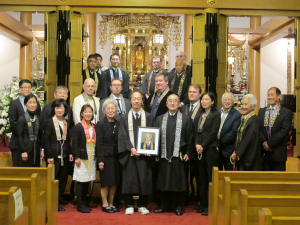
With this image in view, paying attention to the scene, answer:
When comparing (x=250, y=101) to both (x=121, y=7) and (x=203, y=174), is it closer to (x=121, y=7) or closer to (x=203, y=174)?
(x=203, y=174)

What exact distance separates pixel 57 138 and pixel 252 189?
2.55m

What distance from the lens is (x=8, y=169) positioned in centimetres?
345

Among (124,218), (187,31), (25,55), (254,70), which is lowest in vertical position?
(124,218)

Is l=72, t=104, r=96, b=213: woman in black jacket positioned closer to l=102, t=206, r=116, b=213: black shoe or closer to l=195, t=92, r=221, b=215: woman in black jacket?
l=102, t=206, r=116, b=213: black shoe

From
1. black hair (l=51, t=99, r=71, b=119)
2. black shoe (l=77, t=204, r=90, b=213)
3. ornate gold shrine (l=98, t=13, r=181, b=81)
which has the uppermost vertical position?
ornate gold shrine (l=98, t=13, r=181, b=81)

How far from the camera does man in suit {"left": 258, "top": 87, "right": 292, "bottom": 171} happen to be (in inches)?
191

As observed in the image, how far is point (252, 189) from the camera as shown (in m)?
2.93

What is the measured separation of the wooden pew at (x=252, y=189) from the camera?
2926 millimetres

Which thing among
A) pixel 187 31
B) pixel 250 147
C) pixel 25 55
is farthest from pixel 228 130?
pixel 25 55

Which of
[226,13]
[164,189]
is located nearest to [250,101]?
[164,189]

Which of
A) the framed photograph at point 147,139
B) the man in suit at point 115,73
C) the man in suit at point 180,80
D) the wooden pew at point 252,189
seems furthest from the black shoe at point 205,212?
the man in suit at point 115,73

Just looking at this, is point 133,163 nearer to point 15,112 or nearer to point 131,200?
point 131,200

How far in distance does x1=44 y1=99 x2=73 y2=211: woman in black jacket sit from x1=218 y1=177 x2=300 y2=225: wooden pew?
227cm

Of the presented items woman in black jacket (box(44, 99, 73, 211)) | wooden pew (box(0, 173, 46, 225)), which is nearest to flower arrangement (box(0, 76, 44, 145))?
woman in black jacket (box(44, 99, 73, 211))
